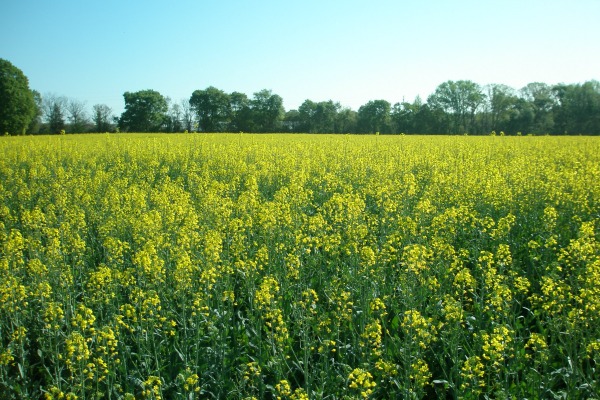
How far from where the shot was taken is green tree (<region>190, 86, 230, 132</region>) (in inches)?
3056

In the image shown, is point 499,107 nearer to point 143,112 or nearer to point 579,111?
point 579,111

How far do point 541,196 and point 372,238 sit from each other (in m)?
4.90

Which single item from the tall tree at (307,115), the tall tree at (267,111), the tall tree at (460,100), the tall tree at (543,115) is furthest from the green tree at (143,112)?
the tall tree at (543,115)

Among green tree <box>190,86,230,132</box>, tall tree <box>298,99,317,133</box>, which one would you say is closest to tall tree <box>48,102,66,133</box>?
green tree <box>190,86,230,132</box>

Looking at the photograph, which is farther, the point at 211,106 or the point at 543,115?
the point at 211,106

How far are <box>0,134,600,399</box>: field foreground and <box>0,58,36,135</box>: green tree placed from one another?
5736 centimetres

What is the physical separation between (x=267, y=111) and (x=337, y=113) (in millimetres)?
12113

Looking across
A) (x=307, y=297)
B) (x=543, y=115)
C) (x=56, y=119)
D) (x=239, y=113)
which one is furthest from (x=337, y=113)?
(x=307, y=297)

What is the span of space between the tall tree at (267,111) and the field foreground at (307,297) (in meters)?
62.5

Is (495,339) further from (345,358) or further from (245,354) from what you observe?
(245,354)

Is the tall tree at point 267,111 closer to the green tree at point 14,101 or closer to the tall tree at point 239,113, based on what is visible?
the tall tree at point 239,113

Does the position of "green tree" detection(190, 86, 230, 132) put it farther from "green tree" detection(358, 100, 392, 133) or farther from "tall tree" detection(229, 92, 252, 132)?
"green tree" detection(358, 100, 392, 133)

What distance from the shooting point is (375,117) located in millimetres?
74750

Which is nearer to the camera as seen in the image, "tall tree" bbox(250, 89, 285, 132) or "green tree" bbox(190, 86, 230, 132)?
"tall tree" bbox(250, 89, 285, 132)
